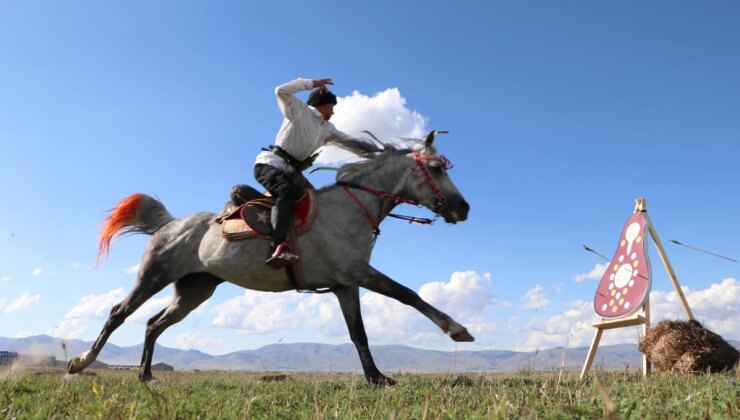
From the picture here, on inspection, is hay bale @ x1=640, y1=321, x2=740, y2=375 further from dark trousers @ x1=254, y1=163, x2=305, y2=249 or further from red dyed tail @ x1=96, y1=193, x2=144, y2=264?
red dyed tail @ x1=96, y1=193, x2=144, y2=264

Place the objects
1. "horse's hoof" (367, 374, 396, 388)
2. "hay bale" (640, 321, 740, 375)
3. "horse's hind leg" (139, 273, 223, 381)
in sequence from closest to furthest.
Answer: "horse's hoof" (367, 374, 396, 388), "horse's hind leg" (139, 273, 223, 381), "hay bale" (640, 321, 740, 375)

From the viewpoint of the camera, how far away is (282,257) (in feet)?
24.3

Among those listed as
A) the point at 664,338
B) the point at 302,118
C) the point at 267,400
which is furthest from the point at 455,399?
the point at 664,338

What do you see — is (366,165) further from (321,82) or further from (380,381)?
(380,381)

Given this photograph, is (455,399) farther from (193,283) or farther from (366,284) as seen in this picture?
(193,283)

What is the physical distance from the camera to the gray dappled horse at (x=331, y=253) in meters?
7.59

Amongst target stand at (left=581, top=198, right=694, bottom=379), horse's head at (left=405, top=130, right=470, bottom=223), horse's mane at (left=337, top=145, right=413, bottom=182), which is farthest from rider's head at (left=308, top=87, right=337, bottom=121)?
target stand at (left=581, top=198, right=694, bottom=379)

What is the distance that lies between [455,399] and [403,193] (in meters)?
3.94

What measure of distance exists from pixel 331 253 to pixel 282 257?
0.66 meters

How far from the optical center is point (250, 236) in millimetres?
8047

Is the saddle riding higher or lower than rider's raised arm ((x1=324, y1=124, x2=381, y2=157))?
lower

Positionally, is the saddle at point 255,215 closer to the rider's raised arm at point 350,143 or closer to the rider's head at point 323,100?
the rider's raised arm at point 350,143

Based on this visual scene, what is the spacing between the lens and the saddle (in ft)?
25.7

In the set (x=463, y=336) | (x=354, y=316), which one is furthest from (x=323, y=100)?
(x=463, y=336)
